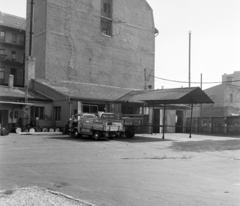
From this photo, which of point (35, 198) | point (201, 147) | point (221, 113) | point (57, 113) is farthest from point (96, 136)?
point (221, 113)

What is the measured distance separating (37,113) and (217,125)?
22277 mm

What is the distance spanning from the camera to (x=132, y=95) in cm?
2916

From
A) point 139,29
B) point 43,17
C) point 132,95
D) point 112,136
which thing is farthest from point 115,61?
point 112,136

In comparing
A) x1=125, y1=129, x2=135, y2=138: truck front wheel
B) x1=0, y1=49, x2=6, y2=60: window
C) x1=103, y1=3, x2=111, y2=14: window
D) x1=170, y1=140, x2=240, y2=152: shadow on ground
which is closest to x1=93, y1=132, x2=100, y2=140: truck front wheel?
x1=125, y1=129, x2=135, y2=138: truck front wheel

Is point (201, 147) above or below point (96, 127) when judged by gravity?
below

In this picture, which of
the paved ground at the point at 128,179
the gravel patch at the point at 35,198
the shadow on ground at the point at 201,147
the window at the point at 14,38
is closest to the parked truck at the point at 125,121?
the shadow on ground at the point at 201,147

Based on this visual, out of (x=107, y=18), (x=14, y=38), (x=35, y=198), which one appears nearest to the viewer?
(x=35, y=198)

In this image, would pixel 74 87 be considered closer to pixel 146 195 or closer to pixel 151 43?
pixel 151 43

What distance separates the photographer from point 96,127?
21609 mm

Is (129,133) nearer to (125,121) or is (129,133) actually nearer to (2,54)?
(125,121)

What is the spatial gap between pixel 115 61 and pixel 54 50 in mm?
10568

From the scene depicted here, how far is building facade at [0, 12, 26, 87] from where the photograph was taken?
5059 cm

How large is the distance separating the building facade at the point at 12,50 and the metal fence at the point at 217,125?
2988 centimetres

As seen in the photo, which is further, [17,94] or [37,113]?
[37,113]
